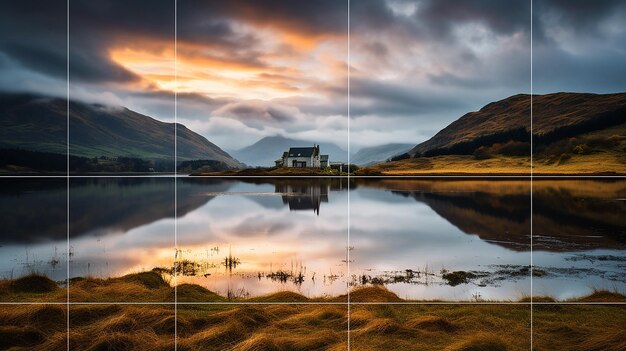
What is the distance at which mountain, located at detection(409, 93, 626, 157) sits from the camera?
32.0 feet

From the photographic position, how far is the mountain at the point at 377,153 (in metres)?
8.73

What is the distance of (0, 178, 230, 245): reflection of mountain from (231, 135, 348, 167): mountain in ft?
14.1

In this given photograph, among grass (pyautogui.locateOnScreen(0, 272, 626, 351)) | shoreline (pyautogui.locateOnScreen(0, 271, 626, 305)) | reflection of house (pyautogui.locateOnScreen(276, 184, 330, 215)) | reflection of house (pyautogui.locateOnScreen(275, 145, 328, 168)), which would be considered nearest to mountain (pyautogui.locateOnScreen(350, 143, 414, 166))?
reflection of house (pyautogui.locateOnScreen(275, 145, 328, 168))

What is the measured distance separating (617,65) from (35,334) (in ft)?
39.4

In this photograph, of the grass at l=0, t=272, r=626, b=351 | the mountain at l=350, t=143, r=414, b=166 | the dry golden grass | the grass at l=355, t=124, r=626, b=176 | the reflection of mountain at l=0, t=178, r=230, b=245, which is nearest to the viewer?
the grass at l=0, t=272, r=626, b=351

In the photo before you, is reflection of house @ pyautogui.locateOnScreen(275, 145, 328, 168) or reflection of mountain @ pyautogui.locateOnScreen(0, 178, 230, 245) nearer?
reflection of house @ pyautogui.locateOnScreen(275, 145, 328, 168)

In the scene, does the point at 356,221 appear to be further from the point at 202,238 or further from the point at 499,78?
the point at 499,78

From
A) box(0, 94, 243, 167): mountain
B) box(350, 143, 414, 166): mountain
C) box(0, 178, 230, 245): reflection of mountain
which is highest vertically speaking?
box(0, 94, 243, 167): mountain

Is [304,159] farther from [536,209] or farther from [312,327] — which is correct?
[536,209]

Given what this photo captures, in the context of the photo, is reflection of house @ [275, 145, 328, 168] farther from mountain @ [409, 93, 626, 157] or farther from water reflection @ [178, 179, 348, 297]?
mountain @ [409, 93, 626, 157]

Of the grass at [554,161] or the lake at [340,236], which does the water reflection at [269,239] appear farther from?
the grass at [554,161]

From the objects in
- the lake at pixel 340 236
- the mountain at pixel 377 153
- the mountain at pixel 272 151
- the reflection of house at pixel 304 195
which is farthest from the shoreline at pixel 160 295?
the mountain at pixel 272 151

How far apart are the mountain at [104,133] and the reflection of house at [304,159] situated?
3.42ft

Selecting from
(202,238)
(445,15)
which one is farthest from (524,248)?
(202,238)
